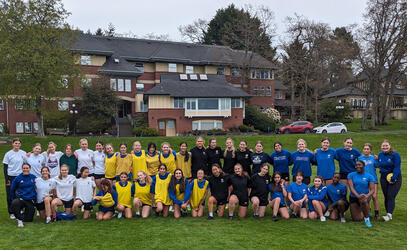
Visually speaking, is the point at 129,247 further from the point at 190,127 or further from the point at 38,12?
the point at 190,127

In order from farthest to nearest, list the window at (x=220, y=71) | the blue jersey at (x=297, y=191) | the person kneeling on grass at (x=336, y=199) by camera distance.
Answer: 1. the window at (x=220, y=71)
2. the blue jersey at (x=297, y=191)
3. the person kneeling on grass at (x=336, y=199)

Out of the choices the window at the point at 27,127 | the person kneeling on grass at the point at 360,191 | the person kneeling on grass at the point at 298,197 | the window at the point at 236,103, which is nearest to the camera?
the person kneeling on grass at the point at 360,191

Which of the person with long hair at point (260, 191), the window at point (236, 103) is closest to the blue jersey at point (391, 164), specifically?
the person with long hair at point (260, 191)

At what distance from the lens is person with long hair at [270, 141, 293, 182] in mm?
8452

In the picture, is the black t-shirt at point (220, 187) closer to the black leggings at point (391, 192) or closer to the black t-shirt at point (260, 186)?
the black t-shirt at point (260, 186)

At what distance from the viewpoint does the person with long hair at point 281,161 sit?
8452 millimetres

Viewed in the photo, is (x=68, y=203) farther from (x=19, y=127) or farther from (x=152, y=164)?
(x=19, y=127)

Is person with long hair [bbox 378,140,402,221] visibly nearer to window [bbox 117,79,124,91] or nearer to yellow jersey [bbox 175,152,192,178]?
yellow jersey [bbox 175,152,192,178]

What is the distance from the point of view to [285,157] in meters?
8.46

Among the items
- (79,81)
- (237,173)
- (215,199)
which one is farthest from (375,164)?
(79,81)

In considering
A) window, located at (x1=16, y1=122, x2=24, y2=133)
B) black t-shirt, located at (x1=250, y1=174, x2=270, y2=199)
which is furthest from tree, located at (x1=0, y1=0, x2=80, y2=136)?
black t-shirt, located at (x1=250, y1=174, x2=270, y2=199)

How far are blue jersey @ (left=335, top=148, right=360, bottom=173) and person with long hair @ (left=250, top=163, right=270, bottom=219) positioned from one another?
6.78ft

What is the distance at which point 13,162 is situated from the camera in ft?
27.2

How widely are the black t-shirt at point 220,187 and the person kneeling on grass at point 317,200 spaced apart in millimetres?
2102
